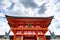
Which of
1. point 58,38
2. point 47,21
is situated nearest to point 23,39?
point 47,21

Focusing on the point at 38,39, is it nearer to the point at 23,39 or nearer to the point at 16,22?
the point at 23,39

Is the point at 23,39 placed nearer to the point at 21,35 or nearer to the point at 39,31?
the point at 21,35

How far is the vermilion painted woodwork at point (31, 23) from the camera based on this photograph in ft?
51.2

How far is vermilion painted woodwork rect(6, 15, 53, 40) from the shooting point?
15.6 metres

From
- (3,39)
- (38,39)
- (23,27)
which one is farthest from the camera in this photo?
(3,39)

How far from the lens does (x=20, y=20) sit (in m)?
16.0

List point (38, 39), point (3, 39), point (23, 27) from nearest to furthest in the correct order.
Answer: point (38, 39) < point (23, 27) < point (3, 39)

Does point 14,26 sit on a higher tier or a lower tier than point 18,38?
higher

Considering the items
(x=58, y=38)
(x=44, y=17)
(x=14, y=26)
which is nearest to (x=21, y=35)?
(x=14, y=26)

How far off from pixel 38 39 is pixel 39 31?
3.97 ft

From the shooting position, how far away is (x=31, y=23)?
53.8 ft

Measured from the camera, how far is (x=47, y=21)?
52.7ft

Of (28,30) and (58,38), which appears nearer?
(28,30)

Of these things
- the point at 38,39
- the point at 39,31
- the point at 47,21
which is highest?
the point at 47,21
